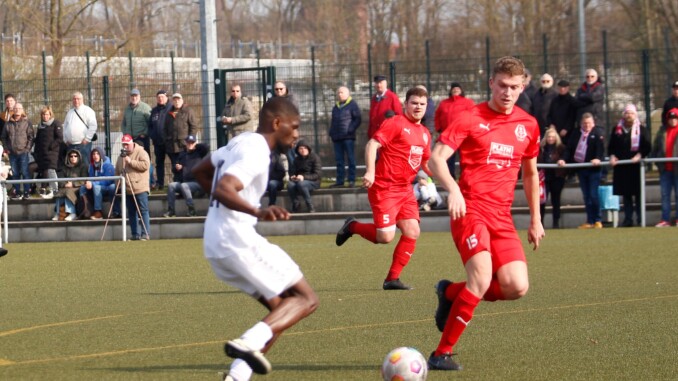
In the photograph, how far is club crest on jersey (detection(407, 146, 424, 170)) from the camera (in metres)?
12.3

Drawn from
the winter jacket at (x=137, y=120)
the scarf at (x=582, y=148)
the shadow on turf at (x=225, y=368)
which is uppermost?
the winter jacket at (x=137, y=120)

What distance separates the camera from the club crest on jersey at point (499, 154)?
7711mm

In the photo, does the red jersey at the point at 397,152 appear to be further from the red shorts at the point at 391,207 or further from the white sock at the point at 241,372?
the white sock at the point at 241,372

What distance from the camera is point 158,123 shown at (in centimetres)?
2264

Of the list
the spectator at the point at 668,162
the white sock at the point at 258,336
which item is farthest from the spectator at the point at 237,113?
the white sock at the point at 258,336

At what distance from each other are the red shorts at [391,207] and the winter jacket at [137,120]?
1156cm

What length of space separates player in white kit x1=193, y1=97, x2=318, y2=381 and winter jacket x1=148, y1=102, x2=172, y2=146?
53.3 ft

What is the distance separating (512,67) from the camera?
7500 millimetres

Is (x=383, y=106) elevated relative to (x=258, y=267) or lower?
elevated

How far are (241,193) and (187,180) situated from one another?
1591cm

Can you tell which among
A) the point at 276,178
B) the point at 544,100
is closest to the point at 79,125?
the point at 276,178

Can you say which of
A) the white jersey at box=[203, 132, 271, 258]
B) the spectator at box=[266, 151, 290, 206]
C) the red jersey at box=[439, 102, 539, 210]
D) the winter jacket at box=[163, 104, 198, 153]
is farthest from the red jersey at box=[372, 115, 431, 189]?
the winter jacket at box=[163, 104, 198, 153]

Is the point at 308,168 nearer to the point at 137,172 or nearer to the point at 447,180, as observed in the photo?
the point at 137,172

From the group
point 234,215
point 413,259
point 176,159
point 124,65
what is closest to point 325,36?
point 124,65
